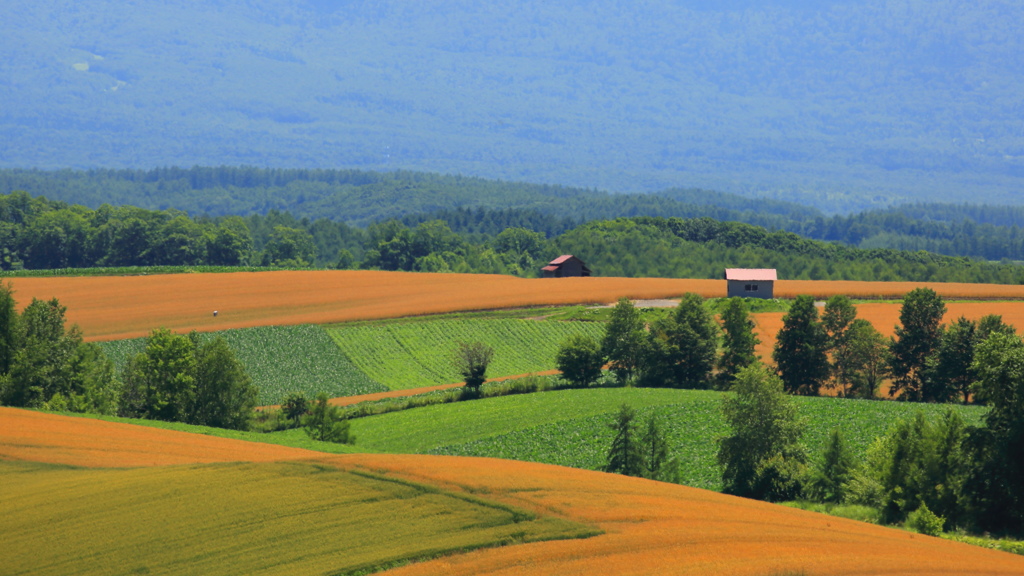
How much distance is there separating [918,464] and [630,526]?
56.4ft

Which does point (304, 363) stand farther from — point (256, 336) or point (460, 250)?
point (460, 250)

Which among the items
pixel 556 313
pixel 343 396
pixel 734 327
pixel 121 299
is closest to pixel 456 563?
pixel 343 396

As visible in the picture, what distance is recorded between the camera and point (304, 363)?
3268 inches

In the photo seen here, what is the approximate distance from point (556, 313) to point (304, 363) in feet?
92.2

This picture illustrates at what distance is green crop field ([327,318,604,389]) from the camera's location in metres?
82.8

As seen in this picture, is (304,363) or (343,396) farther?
(304,363)

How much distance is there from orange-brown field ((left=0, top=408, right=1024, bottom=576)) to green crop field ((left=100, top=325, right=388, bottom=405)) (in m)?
28.6

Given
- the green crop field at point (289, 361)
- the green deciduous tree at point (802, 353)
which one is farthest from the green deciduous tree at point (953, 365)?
the green crop field at point (289, 361)

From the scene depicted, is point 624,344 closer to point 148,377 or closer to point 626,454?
point 626,454

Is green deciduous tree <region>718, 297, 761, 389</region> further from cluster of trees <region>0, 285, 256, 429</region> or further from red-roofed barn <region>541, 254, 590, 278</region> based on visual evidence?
red-roofed barn <region>541, 254, 590, 278</region>

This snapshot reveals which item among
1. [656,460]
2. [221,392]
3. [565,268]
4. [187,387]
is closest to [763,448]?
[656,460]

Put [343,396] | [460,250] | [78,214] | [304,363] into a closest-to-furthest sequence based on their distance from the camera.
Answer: [343,396] < [304,363] < [78,214] < [460,250]

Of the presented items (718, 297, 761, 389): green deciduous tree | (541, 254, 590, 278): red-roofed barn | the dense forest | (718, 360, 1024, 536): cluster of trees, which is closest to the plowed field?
(718, 297, 761, 389): green deciduous tree

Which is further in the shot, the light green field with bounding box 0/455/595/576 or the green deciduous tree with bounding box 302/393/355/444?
the green deciduous tree with bounding box 302/393/355/444
